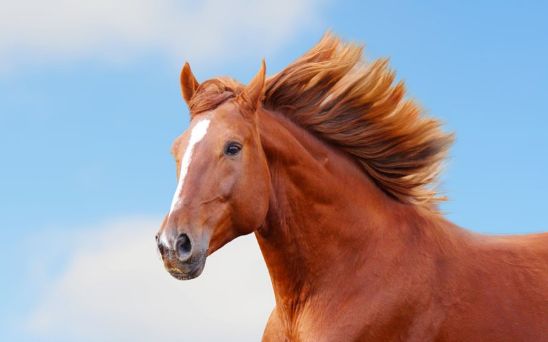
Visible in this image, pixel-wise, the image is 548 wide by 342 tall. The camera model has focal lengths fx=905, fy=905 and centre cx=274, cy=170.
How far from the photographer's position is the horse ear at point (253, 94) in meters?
6.98

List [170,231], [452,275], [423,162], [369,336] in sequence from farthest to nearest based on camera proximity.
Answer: [423,162], [452,275], [369,336], [170,231]

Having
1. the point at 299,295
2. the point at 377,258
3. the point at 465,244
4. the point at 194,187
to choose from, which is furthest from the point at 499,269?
the point at 194,187

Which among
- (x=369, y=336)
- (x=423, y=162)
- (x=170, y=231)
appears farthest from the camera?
(x=423, y=162)

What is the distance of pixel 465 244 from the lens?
7.56 metres

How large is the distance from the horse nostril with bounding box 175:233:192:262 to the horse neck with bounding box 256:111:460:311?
80cm

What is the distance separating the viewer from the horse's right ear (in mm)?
7492

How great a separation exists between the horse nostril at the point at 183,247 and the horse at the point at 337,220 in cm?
1

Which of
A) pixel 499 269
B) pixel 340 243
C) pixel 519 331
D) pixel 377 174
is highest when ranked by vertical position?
pixel 377 174

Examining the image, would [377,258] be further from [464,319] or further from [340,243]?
[464,319]

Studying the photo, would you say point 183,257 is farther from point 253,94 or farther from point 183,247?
point 253,94

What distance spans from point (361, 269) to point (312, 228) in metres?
0.49

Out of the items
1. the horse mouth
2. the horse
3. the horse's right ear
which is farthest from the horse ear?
the horse mouth

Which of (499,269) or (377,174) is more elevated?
(377,174)

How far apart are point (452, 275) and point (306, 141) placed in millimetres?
1581
